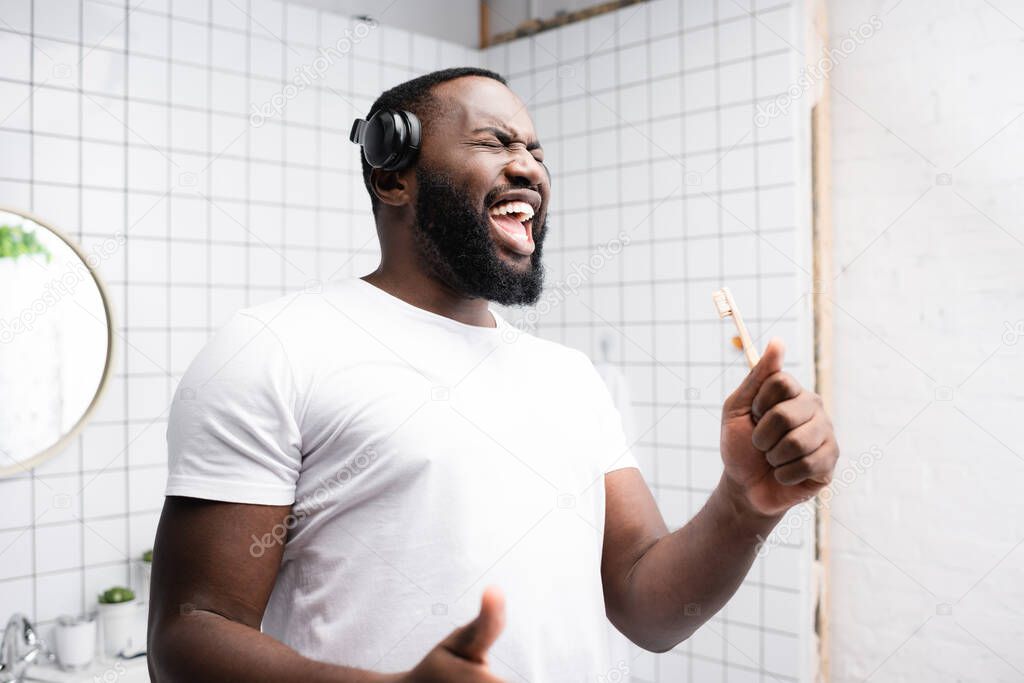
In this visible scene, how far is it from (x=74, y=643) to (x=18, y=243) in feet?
2.84

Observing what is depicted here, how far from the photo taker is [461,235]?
113 cm

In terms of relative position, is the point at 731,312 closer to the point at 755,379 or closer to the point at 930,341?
the point at 755,379

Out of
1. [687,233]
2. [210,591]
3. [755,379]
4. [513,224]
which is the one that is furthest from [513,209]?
[687,233]

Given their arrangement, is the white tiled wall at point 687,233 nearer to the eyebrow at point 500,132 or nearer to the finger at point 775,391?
the eyebrow at point 500,132

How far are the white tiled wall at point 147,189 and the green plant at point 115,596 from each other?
0.07 meters

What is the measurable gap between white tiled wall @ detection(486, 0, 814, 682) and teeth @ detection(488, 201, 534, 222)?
1102 mm

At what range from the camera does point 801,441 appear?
82 cm

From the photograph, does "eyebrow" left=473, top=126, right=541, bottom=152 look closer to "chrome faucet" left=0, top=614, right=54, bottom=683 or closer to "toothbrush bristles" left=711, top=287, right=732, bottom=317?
"toothbrush bristles" left=711, top=287, right=732, bottom=317

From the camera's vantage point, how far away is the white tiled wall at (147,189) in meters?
1.92

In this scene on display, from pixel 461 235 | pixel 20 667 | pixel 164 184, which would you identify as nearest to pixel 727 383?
pixel 461 235

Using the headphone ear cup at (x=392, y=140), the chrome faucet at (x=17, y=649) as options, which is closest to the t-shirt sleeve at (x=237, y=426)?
the headphone ear cup at (x=392, y=140)

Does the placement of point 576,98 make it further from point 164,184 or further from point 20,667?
point 20,667

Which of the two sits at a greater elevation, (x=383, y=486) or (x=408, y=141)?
(x=408, y=141)

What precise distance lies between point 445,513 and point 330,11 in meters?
1.90
